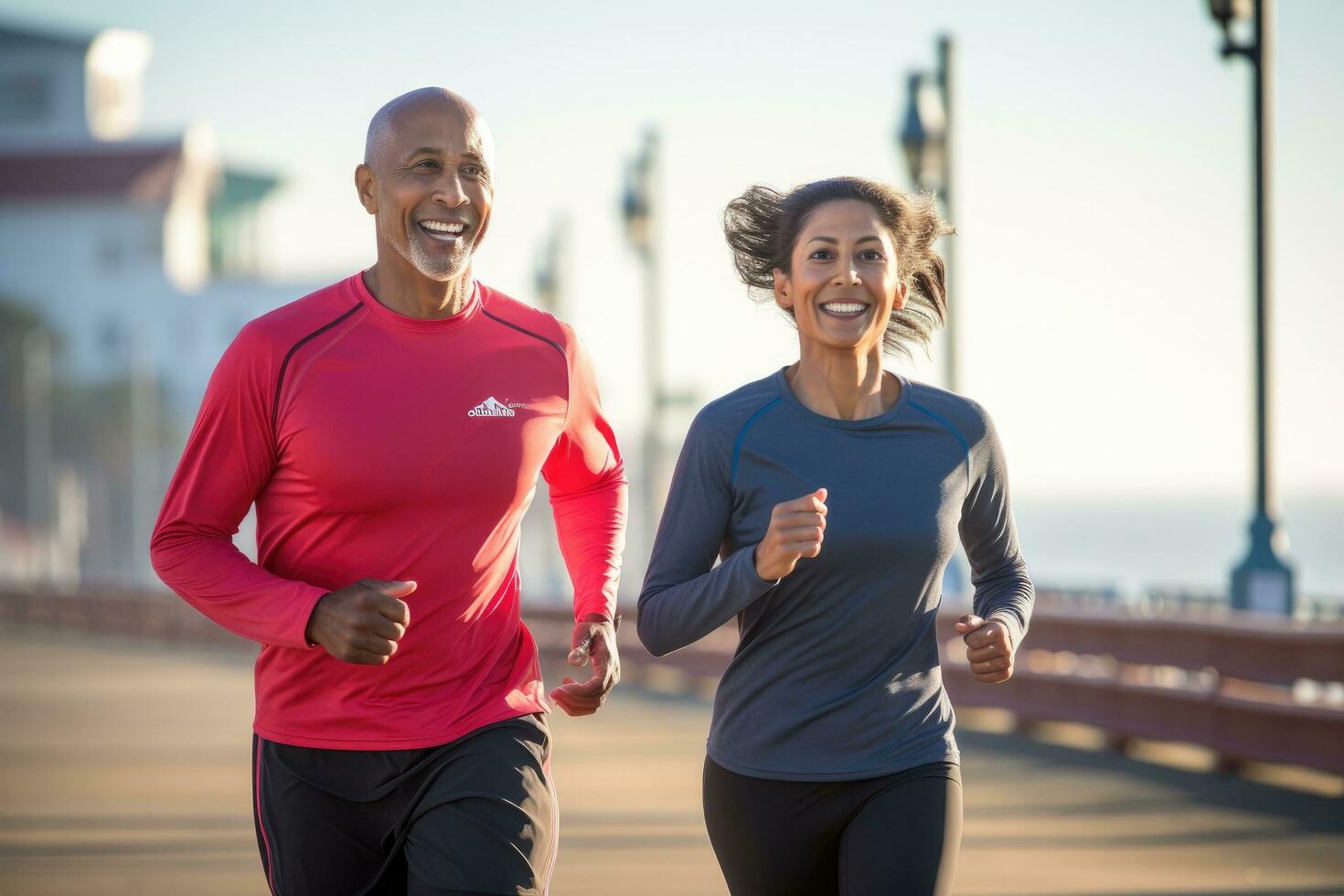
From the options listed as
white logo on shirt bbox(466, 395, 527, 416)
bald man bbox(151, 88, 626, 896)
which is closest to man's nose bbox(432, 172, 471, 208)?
bald man bbox(151, 88, 626, 896)

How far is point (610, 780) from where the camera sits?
40.8 ft

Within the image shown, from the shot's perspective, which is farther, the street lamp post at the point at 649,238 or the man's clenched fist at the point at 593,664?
the street lamp post at the point at 649,238

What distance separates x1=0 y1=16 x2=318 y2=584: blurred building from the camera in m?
79.5

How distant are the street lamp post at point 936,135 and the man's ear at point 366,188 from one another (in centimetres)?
1110

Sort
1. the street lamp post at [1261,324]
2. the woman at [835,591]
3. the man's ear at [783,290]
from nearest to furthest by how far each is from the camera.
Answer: the woman at [835,591]
the man's ear at [783,290]
the street lamp post at [1261,324]

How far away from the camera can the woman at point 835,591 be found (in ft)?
14.0

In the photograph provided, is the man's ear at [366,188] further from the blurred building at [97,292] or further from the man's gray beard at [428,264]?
the blurred building at [97,292]

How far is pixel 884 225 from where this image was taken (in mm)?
4598

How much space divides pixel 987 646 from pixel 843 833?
507 mm

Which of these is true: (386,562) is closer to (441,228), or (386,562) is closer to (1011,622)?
(441,228)

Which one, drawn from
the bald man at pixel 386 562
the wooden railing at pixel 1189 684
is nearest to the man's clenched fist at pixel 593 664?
the bald man at pixel 386 562

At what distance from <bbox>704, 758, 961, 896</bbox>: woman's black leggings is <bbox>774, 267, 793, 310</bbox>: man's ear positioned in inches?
44.1

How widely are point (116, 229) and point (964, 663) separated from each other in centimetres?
7200

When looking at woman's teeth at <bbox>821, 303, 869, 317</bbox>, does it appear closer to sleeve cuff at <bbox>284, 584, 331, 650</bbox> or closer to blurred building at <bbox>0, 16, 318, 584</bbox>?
sleeve cuff at <bbox>284, 584, 331, 650</bbox>
